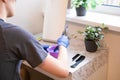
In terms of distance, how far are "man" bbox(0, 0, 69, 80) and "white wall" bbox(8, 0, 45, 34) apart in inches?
28.4

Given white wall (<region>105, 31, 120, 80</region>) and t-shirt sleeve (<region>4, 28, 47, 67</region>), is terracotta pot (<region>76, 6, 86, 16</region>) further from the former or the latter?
t-shirt sleeve (<region>4, 28, 47, 67</region>)

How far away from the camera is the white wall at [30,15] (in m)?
1.53

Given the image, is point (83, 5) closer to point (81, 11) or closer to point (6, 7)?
point (81, 11)

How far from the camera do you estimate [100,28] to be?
4.42 feet

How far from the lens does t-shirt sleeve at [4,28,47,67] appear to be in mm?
730

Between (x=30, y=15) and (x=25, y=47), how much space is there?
3.06ft

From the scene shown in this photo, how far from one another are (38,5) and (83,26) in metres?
0.48

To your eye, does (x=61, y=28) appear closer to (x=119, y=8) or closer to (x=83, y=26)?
(x=83, y=26)

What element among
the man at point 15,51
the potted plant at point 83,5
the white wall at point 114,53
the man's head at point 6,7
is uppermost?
the man's head at point 6,7

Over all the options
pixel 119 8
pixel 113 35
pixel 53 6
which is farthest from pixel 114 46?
pixel 53 6

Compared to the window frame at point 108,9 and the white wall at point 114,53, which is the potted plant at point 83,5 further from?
the white wall at point 114,53

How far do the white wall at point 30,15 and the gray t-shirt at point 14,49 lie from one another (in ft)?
2.59

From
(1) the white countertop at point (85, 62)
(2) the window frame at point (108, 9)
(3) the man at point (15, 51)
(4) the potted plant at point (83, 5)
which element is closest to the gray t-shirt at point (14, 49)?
(3) the man at point (15, 51)

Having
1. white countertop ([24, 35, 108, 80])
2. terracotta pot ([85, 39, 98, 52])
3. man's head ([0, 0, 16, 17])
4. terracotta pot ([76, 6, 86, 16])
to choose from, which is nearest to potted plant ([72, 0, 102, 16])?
terracotta pot ([76, 6, 86, 16])
